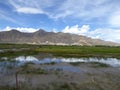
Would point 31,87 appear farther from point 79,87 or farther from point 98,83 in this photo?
point 98,83

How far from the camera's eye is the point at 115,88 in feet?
57.7

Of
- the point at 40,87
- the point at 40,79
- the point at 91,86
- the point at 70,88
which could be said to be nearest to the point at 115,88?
the point at 91,86

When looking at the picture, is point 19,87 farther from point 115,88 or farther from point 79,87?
point 115,88

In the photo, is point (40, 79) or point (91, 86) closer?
point (91, 86)

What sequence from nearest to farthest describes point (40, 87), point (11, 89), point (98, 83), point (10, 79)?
1. point (11, 89)
2. point (40, 87)
3. point (98, 83)
4. point (10, 79)

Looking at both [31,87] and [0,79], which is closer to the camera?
[31,87]

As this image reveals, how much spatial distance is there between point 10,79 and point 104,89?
10109 millimetres

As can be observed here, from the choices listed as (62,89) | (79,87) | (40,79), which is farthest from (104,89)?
(40,79)

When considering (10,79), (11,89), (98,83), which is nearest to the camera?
(11,89)

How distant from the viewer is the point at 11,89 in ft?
54.5

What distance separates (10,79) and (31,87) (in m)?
4.31

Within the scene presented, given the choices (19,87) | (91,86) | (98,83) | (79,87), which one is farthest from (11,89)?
(98,83)

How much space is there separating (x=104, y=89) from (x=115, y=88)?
107 centimetres

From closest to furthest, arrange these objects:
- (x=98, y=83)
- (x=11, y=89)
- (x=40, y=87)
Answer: (x=11, y=89)
(x=40, y=87)
(x=98, y=83)
